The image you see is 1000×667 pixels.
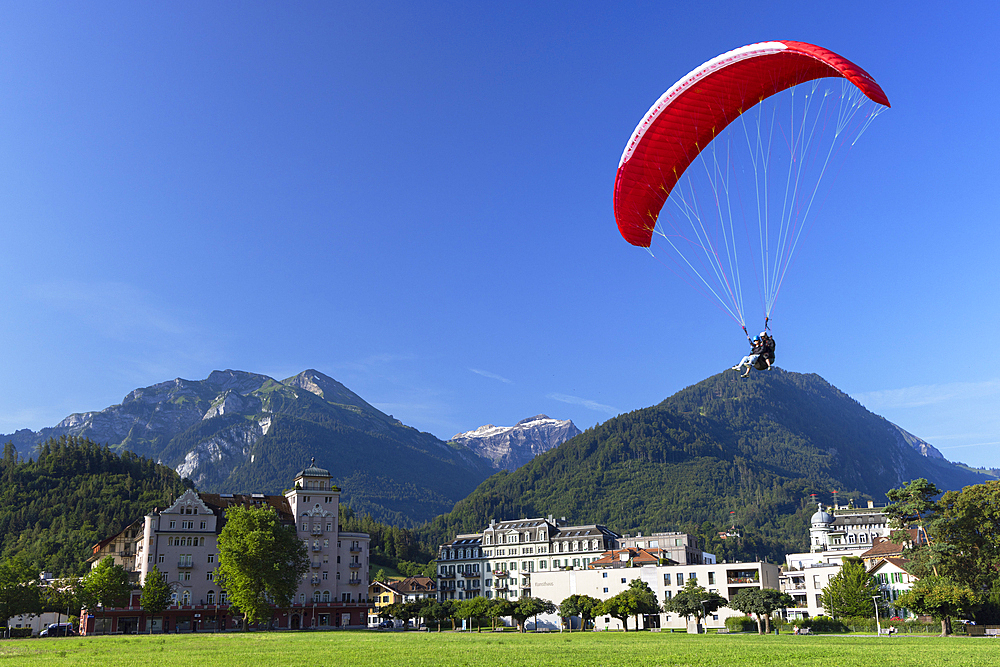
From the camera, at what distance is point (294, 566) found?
3194 inches

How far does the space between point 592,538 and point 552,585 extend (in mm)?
22447

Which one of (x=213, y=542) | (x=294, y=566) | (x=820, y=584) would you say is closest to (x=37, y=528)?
(x=213, y=542)

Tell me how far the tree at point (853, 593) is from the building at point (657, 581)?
852 centimetres

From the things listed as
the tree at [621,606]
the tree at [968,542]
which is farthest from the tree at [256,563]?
the tree at [968,542]

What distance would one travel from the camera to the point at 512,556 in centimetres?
12356

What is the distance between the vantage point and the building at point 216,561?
86188 millimetres

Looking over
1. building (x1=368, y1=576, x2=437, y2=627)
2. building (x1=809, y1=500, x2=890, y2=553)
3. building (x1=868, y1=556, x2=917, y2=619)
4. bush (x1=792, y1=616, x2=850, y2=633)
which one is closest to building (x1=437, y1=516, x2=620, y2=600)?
building (x1=368, y1=576, x2=437, y2=627)

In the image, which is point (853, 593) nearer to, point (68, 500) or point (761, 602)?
point (761, 602)

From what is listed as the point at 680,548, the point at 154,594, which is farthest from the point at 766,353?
the point at 680,548

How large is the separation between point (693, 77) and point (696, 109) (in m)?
1.66

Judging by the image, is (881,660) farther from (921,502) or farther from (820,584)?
(820,584)

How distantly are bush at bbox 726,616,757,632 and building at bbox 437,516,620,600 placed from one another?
39.9 m

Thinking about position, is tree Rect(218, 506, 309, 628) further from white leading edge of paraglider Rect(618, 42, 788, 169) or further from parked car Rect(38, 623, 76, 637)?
white leading edge of paraglider Rect(618, 42, 788, 169)

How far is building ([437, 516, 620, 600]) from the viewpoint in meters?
120
